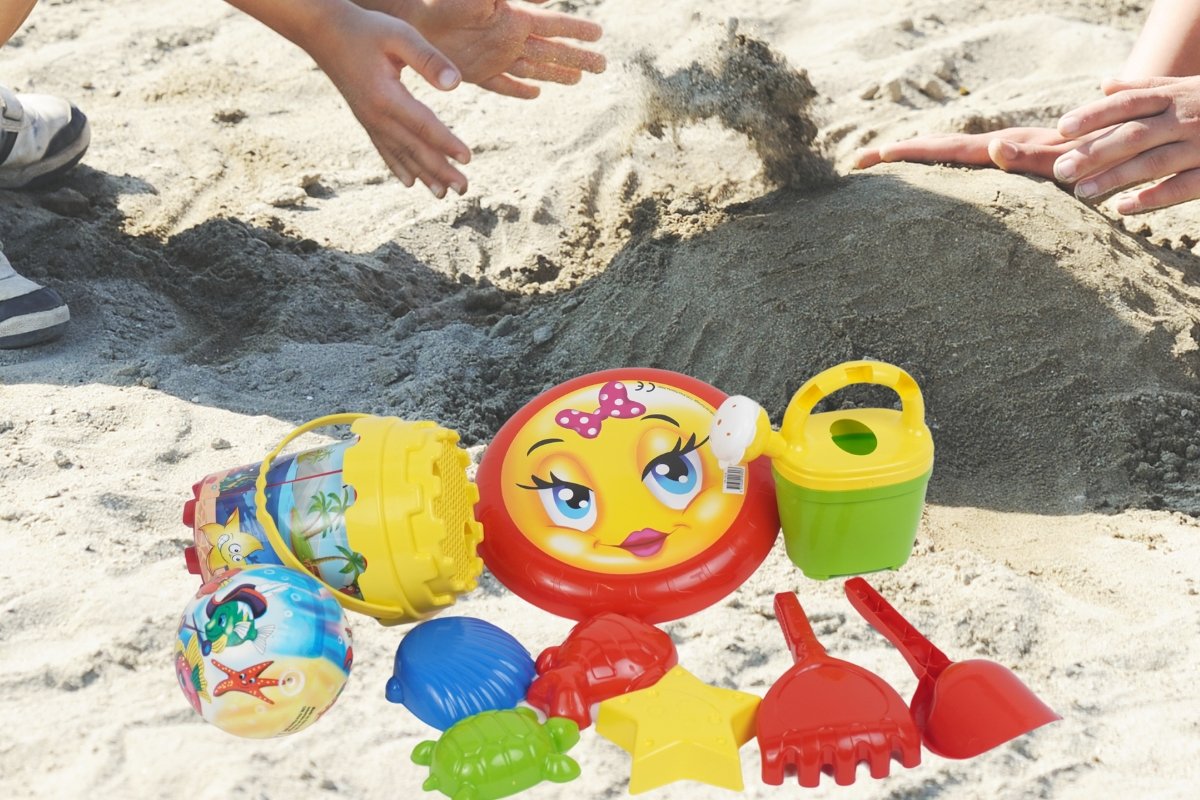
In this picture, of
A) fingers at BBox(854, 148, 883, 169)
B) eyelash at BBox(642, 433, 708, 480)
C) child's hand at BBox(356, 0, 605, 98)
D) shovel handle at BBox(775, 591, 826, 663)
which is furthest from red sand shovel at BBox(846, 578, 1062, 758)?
child's hand at BBox(356, 0, 605, 98)

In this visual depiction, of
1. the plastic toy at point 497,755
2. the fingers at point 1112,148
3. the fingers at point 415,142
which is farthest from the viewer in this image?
the fingers at point 1112,148

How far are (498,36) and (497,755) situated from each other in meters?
1.59

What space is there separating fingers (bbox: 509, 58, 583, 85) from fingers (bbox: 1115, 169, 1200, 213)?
1135 millimetres

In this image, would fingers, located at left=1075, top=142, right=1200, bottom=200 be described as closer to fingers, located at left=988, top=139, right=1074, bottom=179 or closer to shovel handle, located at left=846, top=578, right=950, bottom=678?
fingers, located at left=988, top=139, right=1074, bottom=179

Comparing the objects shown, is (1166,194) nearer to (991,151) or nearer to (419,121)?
(991,151)

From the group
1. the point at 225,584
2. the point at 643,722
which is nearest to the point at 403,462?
the point at 225,584

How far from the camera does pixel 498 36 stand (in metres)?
2.48

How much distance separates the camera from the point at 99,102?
11.0 ft

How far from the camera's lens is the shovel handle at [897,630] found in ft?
4.93

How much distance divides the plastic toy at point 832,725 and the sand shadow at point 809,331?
1.83ft

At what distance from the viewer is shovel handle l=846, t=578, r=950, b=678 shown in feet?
4.93

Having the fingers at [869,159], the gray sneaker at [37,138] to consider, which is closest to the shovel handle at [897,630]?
the fingers at [869,159]

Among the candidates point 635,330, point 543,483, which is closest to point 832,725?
point 543,483

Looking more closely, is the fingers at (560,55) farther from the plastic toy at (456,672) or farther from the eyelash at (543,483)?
the plastic toy at (456,672)
